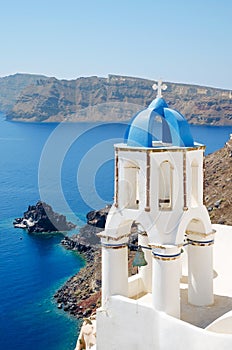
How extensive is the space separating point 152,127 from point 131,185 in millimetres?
1320

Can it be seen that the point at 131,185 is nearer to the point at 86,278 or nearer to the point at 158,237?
the point at 158,237

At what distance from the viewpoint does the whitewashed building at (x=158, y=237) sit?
980 centimetres

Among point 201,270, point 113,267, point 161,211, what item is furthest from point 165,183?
point 113,267

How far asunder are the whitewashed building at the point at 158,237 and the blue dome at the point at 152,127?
19 millimetres

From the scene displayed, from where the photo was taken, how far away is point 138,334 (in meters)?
9.82

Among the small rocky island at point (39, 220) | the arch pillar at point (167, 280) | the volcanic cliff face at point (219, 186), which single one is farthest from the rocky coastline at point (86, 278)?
the arch pillar at point (167, 280)

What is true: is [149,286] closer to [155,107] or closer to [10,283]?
[155,107]

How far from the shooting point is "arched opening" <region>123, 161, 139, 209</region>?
34.7 feet

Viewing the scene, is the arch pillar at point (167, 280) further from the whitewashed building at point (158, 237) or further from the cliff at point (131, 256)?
the cliff at point (131, 256)

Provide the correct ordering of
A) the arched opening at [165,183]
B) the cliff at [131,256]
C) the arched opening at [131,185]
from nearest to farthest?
the arched opening at [131,185] < the arched opening at [165,183] < the cliff at [131,256]

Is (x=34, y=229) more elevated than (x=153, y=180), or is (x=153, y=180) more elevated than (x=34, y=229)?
(x=153, y=180)

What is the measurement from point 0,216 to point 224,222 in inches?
1801

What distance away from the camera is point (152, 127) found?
33.6ft

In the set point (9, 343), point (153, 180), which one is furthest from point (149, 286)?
point (9, 343)
